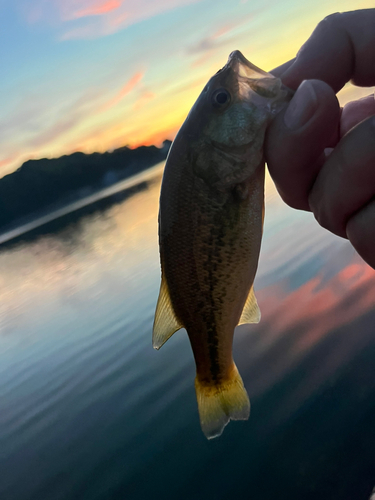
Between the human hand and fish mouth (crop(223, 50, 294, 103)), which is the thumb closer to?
the human hand

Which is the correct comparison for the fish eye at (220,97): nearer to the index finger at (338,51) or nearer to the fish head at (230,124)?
the fish head at (230,124)

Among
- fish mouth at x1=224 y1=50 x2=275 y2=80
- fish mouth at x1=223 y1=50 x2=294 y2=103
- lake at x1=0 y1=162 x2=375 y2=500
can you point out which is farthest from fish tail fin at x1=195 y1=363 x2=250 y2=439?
lake at x1=0 y1=162 x2=375 y2=500

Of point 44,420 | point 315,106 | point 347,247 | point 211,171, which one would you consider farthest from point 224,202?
point 347,247

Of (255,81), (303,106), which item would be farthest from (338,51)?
(303,106)

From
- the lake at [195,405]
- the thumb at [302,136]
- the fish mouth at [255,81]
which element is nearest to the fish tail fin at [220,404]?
the thumb at [302,136]

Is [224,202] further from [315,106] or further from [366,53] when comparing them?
[366,53]
